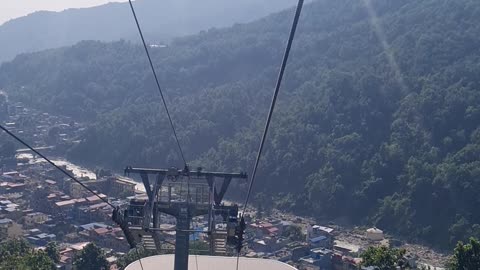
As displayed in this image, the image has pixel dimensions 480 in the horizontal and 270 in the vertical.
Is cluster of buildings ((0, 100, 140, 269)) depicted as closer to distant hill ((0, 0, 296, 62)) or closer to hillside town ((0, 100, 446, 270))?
hillside town ((0, 100, 446, 270))

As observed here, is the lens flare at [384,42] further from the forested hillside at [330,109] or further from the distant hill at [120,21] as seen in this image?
the distant hill at [120,21]

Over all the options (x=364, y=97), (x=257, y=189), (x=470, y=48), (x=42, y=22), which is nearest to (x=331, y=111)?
(x=364, y=97)

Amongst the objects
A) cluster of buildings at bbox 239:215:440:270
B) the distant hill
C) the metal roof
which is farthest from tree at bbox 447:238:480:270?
the distant hill

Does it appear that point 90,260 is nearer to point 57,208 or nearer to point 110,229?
point 110,229

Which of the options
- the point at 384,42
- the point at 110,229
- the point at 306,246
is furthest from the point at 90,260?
the point at 384,42

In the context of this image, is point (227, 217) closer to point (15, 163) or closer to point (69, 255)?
point (69, 255)
